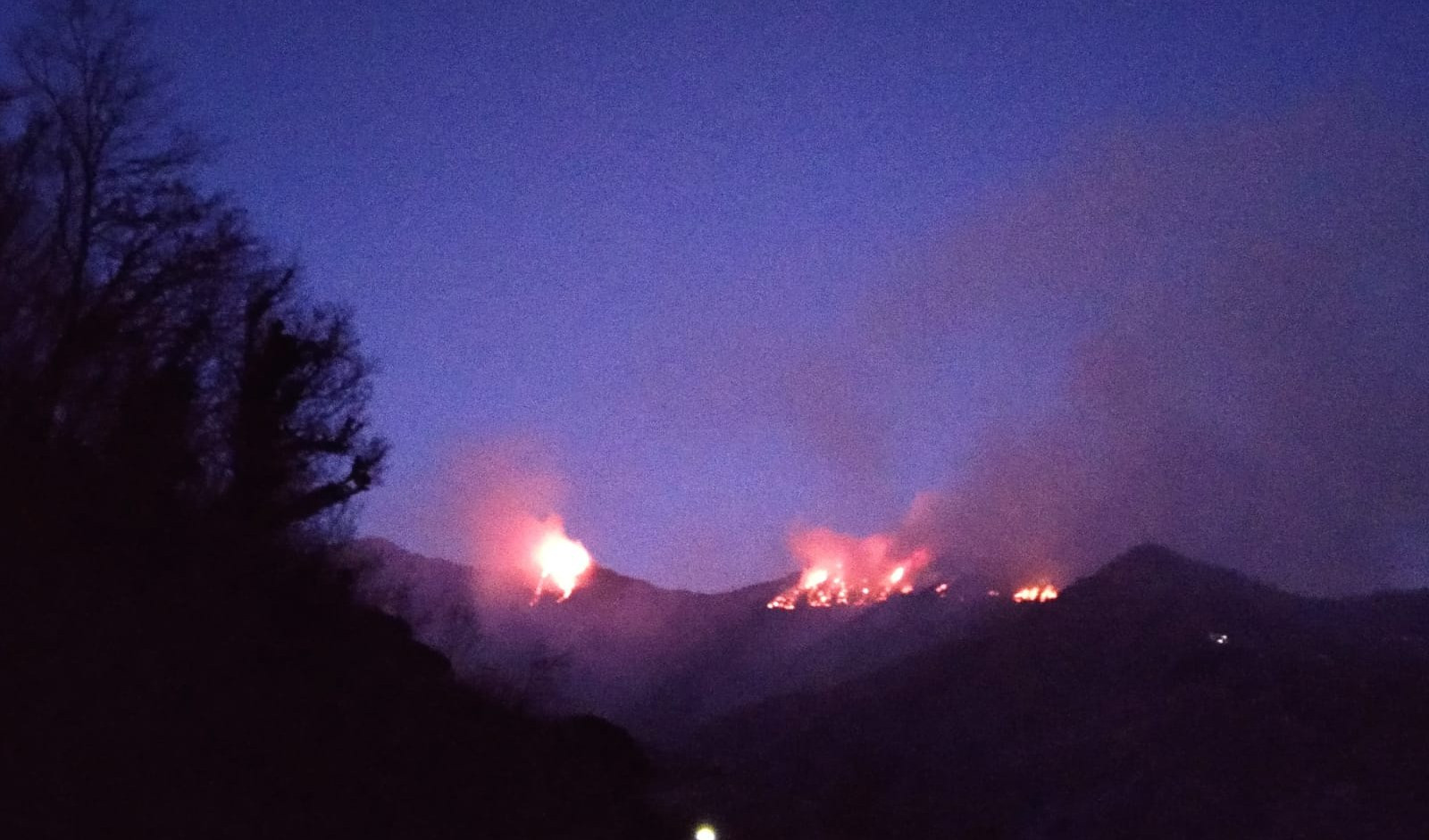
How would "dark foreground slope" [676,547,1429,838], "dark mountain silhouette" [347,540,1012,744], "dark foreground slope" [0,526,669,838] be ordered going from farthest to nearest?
"dark mountain silhouette" [347,540,1012,744] → "dark foreground slope" [676,547,1429,838] → "dark foreground slope" [0,526,669,838]

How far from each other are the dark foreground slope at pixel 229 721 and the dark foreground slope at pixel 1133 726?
19401mm

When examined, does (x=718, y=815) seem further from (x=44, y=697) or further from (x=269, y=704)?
(x=44, y=697)

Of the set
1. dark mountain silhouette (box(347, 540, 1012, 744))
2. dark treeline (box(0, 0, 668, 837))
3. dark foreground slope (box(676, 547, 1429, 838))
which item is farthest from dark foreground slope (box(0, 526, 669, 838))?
dark mountain silhouette (box(347, 540, 1012, 744))

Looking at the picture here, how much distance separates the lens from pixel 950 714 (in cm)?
8756

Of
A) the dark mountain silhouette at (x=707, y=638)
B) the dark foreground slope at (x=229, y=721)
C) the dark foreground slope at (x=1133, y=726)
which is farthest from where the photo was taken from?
the dark mountain silhouette at (x=707, y=638)

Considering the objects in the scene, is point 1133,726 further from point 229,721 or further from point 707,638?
point 229,721

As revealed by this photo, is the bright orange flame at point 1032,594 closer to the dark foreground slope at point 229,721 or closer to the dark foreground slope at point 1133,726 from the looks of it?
the dark foreground slope at point 1133,726

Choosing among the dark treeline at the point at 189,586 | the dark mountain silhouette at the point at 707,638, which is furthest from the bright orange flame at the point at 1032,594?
the dark treeline at the point at 189,586

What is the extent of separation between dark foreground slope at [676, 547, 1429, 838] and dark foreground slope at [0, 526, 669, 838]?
1940 centimetres

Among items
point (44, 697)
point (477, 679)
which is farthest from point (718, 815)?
point (44, 697)

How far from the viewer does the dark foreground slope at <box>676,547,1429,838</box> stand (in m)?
62.9

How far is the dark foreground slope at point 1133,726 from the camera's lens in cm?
6291

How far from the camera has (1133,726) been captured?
253 feet

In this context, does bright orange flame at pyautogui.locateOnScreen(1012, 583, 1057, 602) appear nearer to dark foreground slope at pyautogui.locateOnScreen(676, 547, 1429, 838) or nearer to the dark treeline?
dark foreground slope at pyautogui.locateOnScreen(676, 547, 1429, 838)
